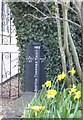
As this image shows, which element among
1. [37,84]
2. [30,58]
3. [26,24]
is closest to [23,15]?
[26,24]

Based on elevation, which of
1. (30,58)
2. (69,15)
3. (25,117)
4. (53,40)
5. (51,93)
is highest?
(69,15)

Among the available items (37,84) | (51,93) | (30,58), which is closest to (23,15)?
(30,58)

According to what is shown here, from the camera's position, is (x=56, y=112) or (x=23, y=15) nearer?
(x=56, y=112)

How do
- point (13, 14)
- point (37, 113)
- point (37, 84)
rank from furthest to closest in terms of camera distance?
point (13, 14)
point (37, 84)
point (37, 113)

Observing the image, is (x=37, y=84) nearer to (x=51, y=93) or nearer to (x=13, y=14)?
(x=13, y=14)

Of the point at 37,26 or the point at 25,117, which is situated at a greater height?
the point at 37,26

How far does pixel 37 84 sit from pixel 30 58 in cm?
49

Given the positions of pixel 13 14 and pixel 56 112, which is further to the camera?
pixel 13 14

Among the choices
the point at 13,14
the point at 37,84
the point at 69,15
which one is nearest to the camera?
the point at 37,84

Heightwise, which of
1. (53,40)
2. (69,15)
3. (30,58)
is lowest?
(30,58)

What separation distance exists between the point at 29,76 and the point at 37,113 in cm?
236

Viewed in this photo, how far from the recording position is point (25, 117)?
2.94 m

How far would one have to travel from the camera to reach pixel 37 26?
5543mm

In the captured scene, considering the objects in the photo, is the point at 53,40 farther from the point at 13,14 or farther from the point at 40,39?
the point at 13,14
